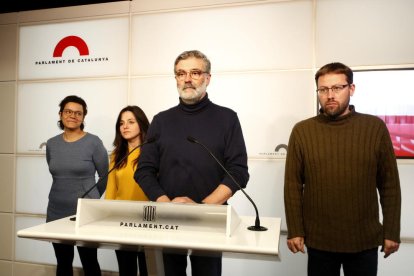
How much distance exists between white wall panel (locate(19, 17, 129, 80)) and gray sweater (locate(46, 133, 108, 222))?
803 millimetres

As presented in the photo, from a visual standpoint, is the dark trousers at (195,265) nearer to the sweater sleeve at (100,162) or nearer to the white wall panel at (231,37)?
the sweater sleeve at (100,162)

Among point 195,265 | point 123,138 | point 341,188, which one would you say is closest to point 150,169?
point 195,265

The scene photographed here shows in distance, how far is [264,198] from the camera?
273cm

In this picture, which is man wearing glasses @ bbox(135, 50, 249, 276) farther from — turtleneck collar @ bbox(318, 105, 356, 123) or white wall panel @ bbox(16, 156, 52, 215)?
white wall panel @ bbox(16, 156, 52, 215)

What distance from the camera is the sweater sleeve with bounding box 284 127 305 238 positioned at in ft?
5.89

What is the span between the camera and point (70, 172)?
2.57m

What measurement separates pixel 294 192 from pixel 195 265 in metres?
0.63

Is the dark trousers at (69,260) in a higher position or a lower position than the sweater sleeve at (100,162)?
lower

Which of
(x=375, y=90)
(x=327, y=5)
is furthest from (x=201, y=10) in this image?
(x=375, y=90)

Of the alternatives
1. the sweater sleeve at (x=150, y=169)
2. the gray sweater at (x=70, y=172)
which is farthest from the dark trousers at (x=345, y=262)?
the gray sweater at (x=70, y=172)

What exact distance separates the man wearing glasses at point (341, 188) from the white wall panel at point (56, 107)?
182 cm

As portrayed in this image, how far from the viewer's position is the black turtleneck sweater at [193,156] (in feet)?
5.79

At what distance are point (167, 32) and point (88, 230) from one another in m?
2.11

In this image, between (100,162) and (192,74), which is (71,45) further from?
(192,74)
